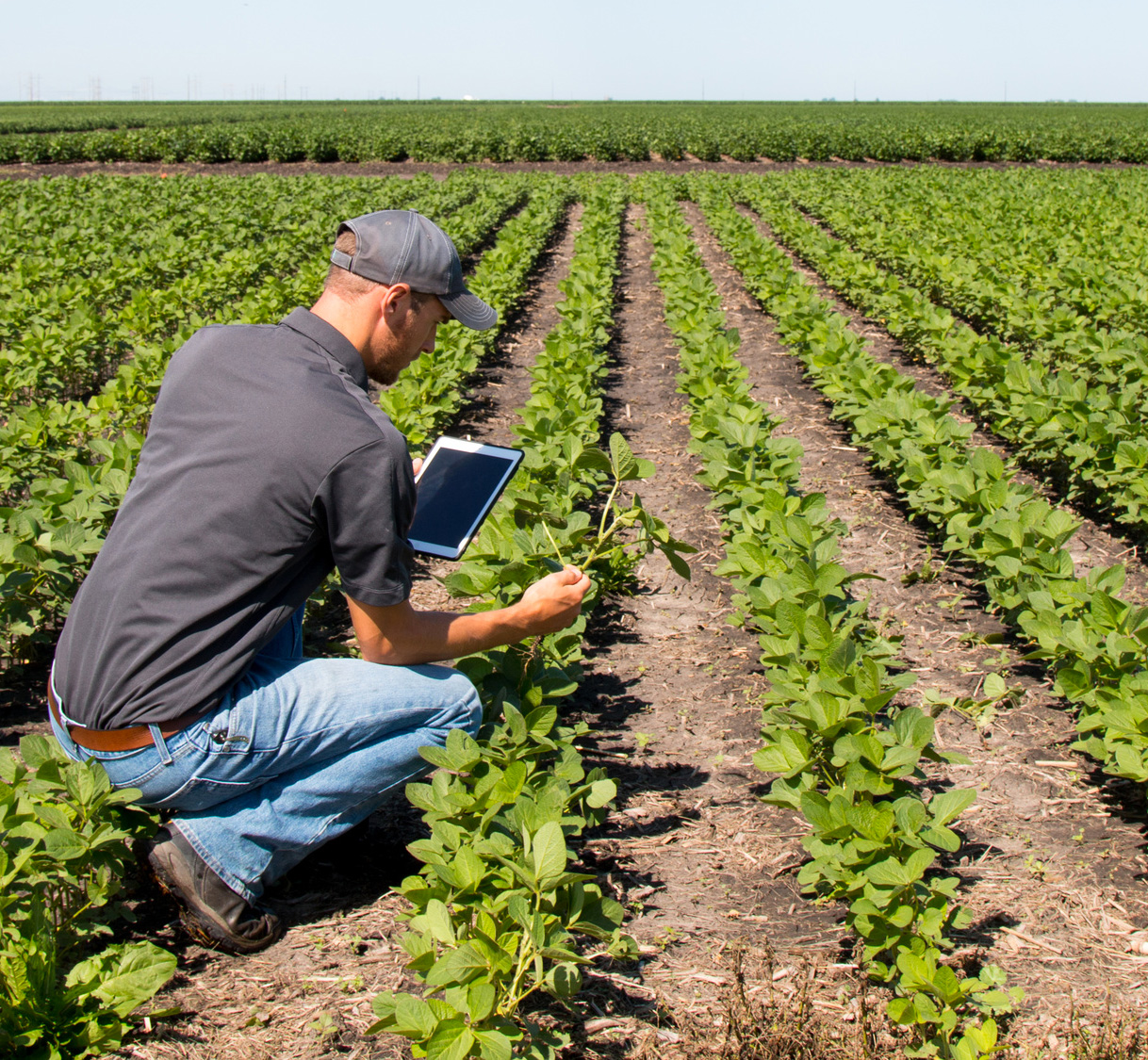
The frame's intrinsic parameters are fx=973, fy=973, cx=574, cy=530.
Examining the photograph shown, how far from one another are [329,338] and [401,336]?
0.57 ft

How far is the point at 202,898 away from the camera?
2.27m

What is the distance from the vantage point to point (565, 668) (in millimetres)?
2934

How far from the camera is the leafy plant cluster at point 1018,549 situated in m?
2.88

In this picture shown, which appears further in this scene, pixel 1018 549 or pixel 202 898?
pixel 1018 549

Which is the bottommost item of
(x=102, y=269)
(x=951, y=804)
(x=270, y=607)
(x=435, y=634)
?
(x=951, y=804)

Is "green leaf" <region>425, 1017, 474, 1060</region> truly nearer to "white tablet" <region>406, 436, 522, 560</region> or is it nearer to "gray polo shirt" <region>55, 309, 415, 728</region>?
"gray polo shirt" <region>55, 309, 415, 728</region>

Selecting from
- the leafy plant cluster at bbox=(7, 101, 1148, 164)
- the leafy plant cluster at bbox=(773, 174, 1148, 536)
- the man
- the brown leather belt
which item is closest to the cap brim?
the man

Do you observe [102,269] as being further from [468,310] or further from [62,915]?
[62,915]

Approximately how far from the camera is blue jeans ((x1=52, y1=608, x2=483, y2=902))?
220 centimetres

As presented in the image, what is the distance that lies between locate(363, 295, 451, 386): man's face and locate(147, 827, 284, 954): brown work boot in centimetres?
121

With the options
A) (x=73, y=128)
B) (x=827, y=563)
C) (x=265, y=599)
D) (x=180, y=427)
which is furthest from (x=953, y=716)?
(x=73, y=128)

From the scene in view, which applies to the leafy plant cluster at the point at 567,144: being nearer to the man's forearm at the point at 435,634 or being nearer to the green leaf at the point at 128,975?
the man's forearm at the point at 435,634

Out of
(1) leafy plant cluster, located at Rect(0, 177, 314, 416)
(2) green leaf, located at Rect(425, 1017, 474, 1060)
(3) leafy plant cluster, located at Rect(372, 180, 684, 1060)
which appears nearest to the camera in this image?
(2) green leaf, located at Rect(425, 1017, 474, 1060)

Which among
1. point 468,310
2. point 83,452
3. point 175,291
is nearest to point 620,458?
point 468,310
